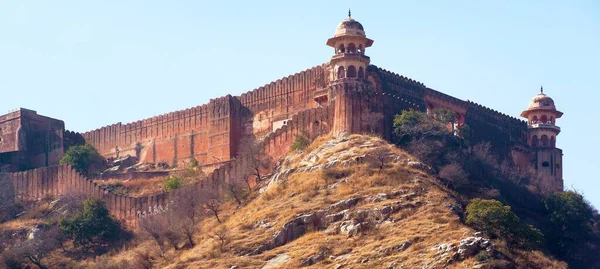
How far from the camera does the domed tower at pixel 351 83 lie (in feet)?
211

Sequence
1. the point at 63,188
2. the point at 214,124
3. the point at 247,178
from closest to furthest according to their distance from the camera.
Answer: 1. the point at 247,178
2. the point at 63,188
3. the point at 214,124

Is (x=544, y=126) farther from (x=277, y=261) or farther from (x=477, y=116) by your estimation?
(x=277, y=261)

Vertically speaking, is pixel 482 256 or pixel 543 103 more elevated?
pixel 543 103

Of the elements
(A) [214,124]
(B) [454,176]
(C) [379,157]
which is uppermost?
(A) [214,124]

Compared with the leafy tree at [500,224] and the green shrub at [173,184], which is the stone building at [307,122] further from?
the leafy tree at [500,224]

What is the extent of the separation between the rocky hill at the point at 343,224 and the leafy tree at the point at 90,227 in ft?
8.75

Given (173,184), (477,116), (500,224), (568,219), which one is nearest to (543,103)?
(477,116)

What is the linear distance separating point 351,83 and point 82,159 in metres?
20.6

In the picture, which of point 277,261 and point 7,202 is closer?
point 277,261

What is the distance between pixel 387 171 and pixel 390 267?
874 cm

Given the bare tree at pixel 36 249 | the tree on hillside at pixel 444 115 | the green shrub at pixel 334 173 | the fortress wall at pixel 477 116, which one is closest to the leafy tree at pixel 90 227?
the bare tree at pixel 36 249

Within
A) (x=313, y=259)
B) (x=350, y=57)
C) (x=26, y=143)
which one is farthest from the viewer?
(x=26, y=143)

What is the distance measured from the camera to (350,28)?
67.3 meters

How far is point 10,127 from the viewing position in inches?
3275
